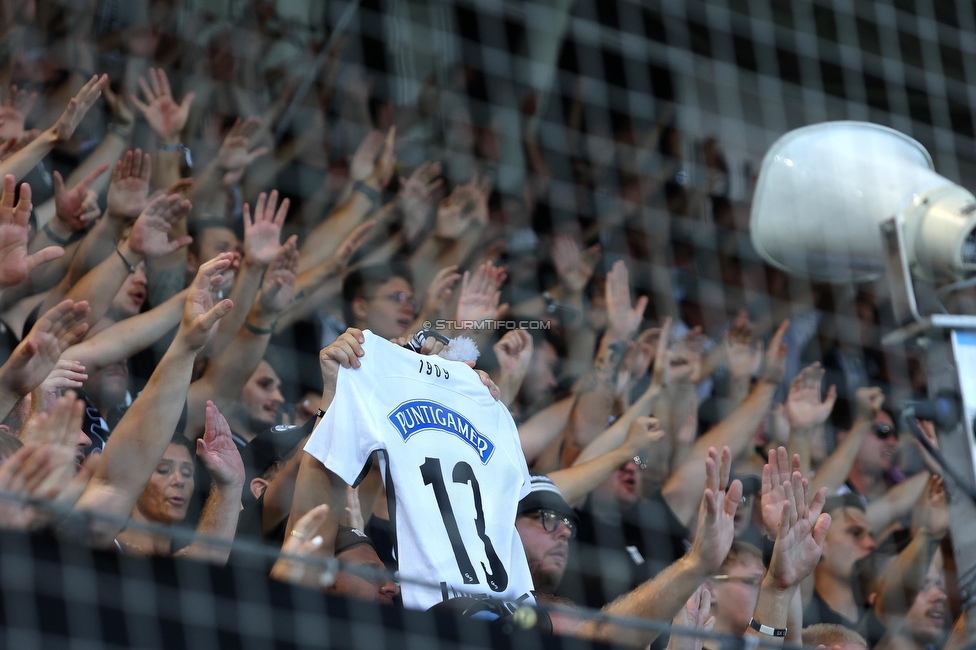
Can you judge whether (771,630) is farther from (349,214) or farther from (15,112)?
(15,112)

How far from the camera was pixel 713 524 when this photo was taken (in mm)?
2330

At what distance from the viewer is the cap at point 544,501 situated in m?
2.68

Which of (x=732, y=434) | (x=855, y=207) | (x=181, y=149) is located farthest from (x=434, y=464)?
(x=181, y=149)

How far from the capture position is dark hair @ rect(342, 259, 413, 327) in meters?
3.48

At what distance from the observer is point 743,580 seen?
2.96 meters

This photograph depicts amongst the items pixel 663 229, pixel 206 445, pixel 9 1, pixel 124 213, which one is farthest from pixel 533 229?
pixel 206 445

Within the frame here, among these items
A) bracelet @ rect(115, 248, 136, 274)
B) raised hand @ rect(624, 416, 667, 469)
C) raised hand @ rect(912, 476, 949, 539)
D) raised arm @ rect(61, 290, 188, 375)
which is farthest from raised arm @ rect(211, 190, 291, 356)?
raised hand @ rect(912, 476, 949, 539)

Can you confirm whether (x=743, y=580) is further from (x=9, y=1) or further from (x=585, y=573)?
(x=9, y=1)

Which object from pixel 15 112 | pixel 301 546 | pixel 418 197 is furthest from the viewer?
pixel 418 197

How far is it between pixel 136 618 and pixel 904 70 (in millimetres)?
4367

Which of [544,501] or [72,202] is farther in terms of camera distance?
[72,202]

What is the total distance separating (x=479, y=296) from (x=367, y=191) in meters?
0.72

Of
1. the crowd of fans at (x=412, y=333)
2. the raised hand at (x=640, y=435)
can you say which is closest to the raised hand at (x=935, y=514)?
the crowd of fans at (x=412, y=333)

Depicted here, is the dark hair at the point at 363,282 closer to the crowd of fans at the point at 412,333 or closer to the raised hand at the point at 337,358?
the crowd of fans at the point at 412,333
